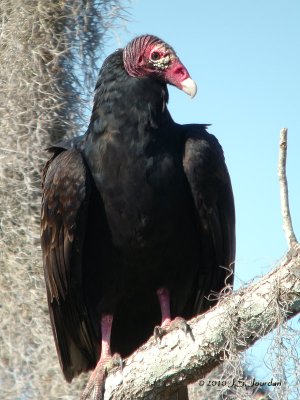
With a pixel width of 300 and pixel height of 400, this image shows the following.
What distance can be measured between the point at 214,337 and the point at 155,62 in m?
1.45

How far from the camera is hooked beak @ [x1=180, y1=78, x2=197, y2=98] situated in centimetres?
426

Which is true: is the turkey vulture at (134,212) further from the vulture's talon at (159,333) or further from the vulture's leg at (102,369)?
the vulture's talon at (159,333)

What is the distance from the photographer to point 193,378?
3572 mm

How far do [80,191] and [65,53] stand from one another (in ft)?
7.26

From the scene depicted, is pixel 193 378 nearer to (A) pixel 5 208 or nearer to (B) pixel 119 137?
(B) pixel 119 137

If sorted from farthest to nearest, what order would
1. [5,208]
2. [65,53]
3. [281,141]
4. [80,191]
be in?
[65,53] < [5,208] < [80,191] < [281,141]

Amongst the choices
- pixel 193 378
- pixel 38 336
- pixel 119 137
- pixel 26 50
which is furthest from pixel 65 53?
pixel 193 378

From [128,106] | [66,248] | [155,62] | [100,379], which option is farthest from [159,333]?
[155,62]

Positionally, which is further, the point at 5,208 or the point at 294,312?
the point at 5,208

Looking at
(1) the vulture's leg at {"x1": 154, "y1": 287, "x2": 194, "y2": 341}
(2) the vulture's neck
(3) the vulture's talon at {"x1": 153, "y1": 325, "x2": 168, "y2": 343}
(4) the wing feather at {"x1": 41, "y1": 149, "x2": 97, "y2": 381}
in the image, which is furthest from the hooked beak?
(3) the vulture's talon at {"x1": 153, "y1": 325, "x2": 168, "y2": 343}

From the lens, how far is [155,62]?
4.48m

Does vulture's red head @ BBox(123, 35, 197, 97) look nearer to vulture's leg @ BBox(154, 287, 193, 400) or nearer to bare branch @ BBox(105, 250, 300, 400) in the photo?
vulture's leg @ BBox(154, 287, 193, 400)

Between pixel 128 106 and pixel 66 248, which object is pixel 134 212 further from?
pixel 128 106

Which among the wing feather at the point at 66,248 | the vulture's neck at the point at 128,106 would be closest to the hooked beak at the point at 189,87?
the vulture's neck at the point at 128,106
